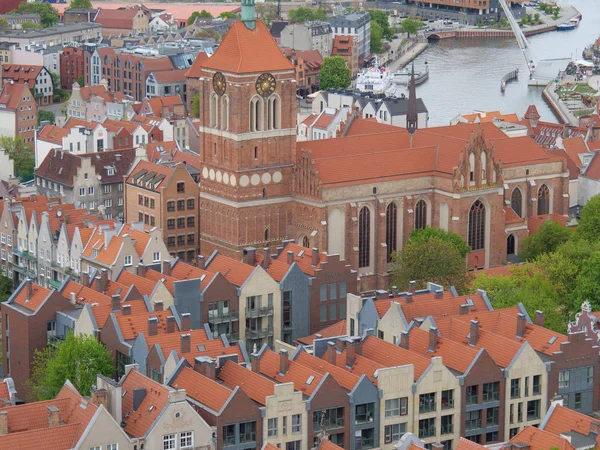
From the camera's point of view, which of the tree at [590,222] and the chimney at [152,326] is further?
the tree at [590,222]

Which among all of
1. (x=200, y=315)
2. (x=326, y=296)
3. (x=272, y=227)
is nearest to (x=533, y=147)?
(x=272, y=227)

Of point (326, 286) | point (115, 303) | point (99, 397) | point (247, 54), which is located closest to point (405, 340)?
point (115, 303)

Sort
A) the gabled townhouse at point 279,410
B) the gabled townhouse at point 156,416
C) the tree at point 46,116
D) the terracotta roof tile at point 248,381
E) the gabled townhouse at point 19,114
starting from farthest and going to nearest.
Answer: the tree at point 46,116
the gabled townhouse at point 19,114
the terracotta roof tile at point 248,381
the gabled townhouse at point 279,410
the gabled townhouse at point 156,416

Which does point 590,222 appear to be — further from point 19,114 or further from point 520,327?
point 19,114

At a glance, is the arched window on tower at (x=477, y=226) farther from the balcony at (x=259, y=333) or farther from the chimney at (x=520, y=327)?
the chimney at (x=520, y=327)

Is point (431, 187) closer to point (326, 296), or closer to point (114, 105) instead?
point (326, 296)

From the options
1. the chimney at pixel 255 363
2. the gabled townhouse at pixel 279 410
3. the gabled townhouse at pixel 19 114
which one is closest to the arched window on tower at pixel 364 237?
the chimney at pixel 255 363

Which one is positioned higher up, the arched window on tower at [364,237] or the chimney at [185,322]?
the chimney at [185,322]
